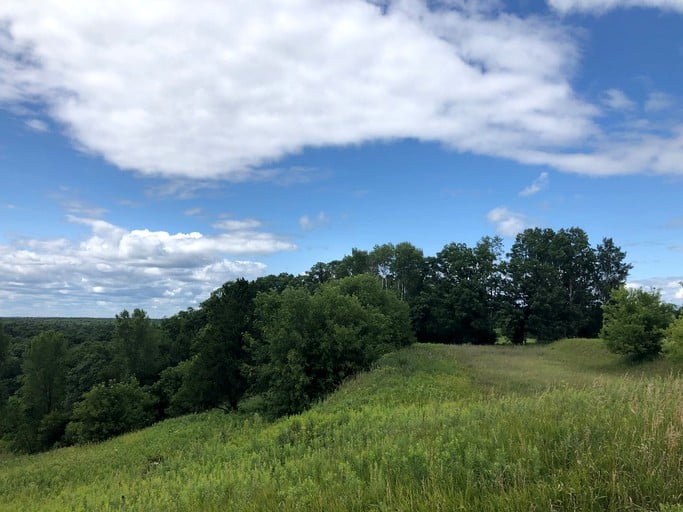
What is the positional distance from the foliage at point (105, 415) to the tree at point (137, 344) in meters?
19.9

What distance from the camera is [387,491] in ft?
Answer: 14.0

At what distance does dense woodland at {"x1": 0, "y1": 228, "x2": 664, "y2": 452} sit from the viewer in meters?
27.0

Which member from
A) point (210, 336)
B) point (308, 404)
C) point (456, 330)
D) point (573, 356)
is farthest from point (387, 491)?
point (456, 330)

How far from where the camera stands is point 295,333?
26.2m

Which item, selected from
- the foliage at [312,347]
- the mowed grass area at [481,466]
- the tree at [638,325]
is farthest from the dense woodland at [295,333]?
the tree at [638,325]

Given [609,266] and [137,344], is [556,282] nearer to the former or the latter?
[609,266]

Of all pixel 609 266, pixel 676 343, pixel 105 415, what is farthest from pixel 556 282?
pixel 105 415

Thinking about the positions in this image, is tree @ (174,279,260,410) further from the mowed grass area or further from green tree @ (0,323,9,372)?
green tree @ (0,323,9,372)

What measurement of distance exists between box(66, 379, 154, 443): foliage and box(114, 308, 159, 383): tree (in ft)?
65.3

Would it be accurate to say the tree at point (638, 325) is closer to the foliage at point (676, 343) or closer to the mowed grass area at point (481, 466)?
the foliage at point (676, 343)

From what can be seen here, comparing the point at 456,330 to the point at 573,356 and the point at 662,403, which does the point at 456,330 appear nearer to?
the point at 573,356

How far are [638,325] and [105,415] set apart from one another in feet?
149

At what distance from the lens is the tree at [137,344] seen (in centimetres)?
6003

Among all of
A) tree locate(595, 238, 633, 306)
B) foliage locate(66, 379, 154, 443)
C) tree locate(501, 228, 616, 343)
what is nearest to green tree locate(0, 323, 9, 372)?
foliage locate(66, 379, 154, 443)
